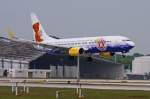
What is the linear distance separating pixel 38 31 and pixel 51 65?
3930 centimetres

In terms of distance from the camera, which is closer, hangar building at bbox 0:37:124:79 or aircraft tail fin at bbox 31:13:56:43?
aircraft tail fin at bbox 31:13:56:43

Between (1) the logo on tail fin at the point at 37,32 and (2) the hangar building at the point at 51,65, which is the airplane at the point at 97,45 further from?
(2) the hangar building at the point at 51,65

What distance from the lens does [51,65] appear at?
486 feet

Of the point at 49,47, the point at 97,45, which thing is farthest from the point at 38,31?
the point at 97,45

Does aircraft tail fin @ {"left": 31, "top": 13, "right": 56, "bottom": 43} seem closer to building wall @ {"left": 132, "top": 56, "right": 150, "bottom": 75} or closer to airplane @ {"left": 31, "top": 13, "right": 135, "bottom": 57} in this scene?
airplane @ {"left": 31, "top": 13, "right": 135, "bottom": 57}

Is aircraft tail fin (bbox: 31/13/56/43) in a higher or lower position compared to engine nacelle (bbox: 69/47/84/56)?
higher

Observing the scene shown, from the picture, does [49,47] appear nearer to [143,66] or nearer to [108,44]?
[108,44]

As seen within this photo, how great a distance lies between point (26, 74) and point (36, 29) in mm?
23102

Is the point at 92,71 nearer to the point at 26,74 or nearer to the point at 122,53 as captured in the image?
the point at 26,74

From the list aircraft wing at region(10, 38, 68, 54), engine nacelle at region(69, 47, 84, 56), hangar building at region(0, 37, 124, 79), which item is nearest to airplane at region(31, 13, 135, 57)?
engine nacelle at region(69, 47, 84, 56)

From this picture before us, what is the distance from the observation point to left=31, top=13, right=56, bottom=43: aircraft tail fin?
4186 inches

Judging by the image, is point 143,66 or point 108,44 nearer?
point 108,44

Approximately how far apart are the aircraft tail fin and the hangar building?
75.9 feet

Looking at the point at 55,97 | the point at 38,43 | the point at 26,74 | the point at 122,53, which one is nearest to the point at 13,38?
the point at 38,43
